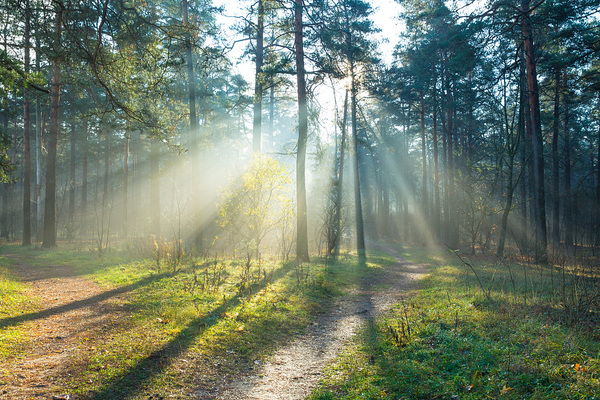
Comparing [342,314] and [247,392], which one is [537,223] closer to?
[342,314]

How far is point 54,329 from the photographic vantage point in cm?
472

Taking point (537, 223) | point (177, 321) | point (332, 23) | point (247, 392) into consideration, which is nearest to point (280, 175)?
point (332, 23)

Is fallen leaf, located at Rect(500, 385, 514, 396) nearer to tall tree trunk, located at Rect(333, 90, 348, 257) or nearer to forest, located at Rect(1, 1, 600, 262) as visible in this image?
forest, located at Rect(1, 1, 600, 262)

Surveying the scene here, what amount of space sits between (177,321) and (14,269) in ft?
23.7

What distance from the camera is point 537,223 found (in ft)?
48.3

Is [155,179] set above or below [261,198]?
above

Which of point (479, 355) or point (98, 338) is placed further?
point (98, 338)

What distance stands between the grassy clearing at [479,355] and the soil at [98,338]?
1.30ft

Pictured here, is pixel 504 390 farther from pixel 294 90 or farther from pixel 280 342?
pixel 294 90

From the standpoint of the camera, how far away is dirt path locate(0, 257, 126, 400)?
10.4 feet

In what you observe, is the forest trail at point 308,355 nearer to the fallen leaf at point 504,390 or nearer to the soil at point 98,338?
the soil at point 98,338

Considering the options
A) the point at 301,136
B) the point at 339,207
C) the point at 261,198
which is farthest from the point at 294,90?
the point at 339,207

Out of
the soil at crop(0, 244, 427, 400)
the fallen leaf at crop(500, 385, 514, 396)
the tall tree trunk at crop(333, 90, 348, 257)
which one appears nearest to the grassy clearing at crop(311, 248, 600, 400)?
the fallen leaf at crop(500, 385, 514, 396)

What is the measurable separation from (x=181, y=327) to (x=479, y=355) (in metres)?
4.04
